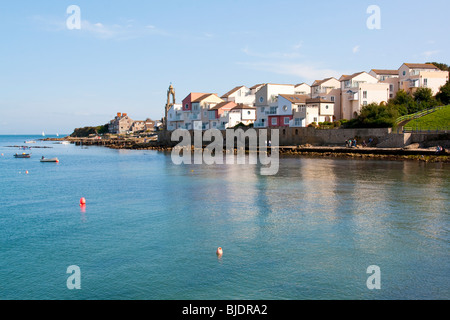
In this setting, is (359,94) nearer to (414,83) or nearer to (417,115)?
(417,115)

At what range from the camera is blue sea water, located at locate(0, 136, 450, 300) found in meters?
12.4

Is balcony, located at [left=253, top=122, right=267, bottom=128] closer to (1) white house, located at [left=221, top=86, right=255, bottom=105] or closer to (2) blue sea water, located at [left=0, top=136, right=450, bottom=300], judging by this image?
(1) white house, located at [left=221, top=86, right=255, bottom=105]

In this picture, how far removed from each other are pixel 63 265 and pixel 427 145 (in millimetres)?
47381

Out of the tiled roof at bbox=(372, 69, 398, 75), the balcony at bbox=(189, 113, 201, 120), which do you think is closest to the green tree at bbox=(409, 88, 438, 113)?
the tiled roof at bbox=(372, 69, 398, 75)

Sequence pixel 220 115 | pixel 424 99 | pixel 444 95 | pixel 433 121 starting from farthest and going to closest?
1. pixel 220 115
2. pixel 444 95
3. pixel 424 99
4. pixel 433 121

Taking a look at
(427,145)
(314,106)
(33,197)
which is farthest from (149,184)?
(314,106)

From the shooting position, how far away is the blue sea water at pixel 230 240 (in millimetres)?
12438

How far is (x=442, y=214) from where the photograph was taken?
20891 millimetres

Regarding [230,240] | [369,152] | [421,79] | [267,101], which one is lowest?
[230,240]

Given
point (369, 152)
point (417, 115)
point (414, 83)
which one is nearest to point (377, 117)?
point (369, 152)

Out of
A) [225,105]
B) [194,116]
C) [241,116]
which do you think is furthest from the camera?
[194,116]

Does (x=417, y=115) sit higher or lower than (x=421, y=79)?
lower

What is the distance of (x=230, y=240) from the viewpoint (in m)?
16.9
